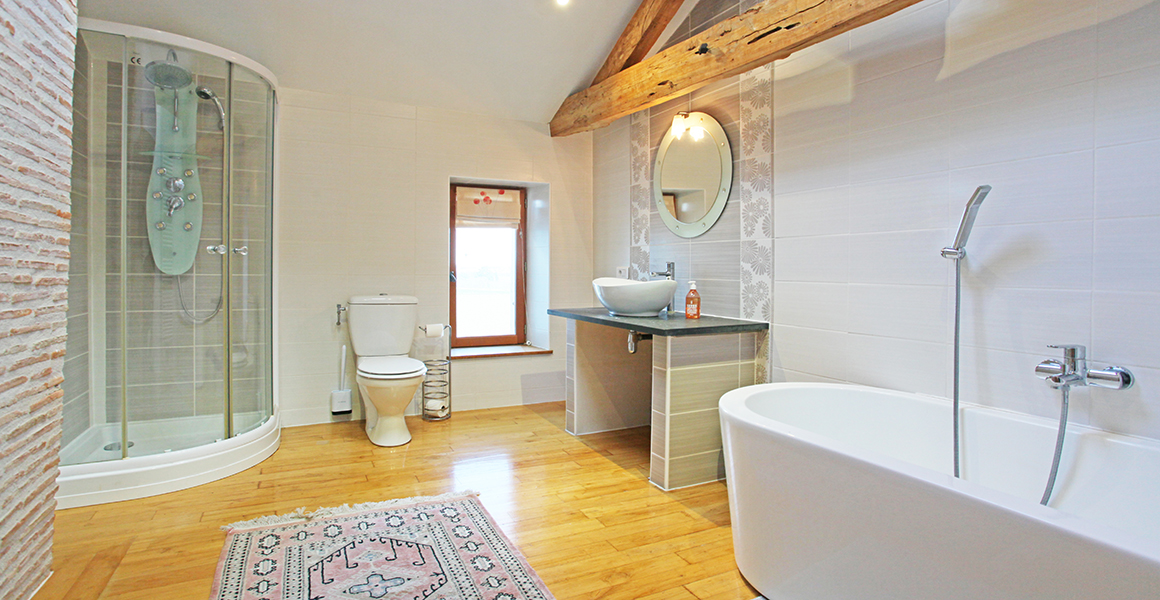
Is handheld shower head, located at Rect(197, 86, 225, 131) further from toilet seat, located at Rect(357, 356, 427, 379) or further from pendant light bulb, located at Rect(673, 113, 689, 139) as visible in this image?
pendant light bulb, located at Rect(673, 113, 689, 139)

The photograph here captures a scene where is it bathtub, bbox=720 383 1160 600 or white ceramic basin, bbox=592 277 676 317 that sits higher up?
white ceramic basin, bbox=592 277 676 317

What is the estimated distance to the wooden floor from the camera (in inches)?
71.6

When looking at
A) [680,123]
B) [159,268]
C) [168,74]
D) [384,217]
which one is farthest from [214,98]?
[680,123]

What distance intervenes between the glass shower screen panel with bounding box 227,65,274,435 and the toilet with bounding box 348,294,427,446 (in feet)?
1.61

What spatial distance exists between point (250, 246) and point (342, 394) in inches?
43.0

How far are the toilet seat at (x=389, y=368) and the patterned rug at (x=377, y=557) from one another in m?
0.86

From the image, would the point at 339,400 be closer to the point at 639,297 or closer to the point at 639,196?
the point at 639,297

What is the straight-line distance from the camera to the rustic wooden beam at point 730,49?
2.04 meters

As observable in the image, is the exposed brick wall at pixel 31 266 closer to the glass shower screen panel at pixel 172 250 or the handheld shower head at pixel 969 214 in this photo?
the glass shower screen panel at pixel 172 250

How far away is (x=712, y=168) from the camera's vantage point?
3.12m

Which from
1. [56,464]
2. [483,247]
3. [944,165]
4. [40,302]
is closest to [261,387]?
[56,464]

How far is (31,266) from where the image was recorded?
161 cm

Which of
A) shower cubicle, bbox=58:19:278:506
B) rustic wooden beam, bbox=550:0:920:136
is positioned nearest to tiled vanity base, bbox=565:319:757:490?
rustic wooden beam, bbox=550:0:920:136

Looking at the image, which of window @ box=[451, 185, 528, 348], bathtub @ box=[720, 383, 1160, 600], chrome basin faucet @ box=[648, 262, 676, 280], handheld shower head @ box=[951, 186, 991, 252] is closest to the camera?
bathtub @ box=[720, 383, 1160, 600]
